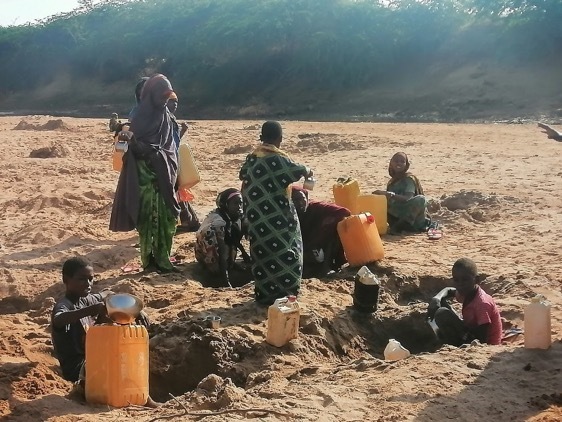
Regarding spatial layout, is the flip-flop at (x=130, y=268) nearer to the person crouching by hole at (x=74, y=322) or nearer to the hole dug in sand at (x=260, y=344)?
the hole dug in sand at (x=260, y=344)

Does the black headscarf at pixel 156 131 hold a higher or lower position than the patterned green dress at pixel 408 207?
higher

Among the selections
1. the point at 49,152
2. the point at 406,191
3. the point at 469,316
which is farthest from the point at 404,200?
the point at 49,152

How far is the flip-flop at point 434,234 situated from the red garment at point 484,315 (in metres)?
3.23

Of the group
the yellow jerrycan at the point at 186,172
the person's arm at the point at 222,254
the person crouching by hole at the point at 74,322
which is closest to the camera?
the person crouching by hole at the point at 74,322

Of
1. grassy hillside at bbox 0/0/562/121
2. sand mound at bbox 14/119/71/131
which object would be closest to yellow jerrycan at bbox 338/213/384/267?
sand mound at bbox 14/119/71/131

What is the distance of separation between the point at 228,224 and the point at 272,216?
3.67ft

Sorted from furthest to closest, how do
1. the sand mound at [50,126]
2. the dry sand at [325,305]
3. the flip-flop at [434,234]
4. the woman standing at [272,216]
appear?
the sand mound at [50,126] < the flip-flop at [434,234] < the woman standing at [272,216] < the dry sand at [325,305]

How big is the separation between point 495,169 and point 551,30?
632 inches

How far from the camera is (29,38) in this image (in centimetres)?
4456

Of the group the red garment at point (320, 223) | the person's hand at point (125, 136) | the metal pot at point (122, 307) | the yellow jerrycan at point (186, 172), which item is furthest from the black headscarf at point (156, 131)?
the metal pot at point (122, 307)

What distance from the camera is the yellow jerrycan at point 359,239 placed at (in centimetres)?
702

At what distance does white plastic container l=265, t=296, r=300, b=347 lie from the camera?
523 centimetres

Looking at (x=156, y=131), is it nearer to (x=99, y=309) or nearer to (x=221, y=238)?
(x=221, y=238)

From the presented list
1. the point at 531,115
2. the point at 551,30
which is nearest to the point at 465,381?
the point at 531,115
